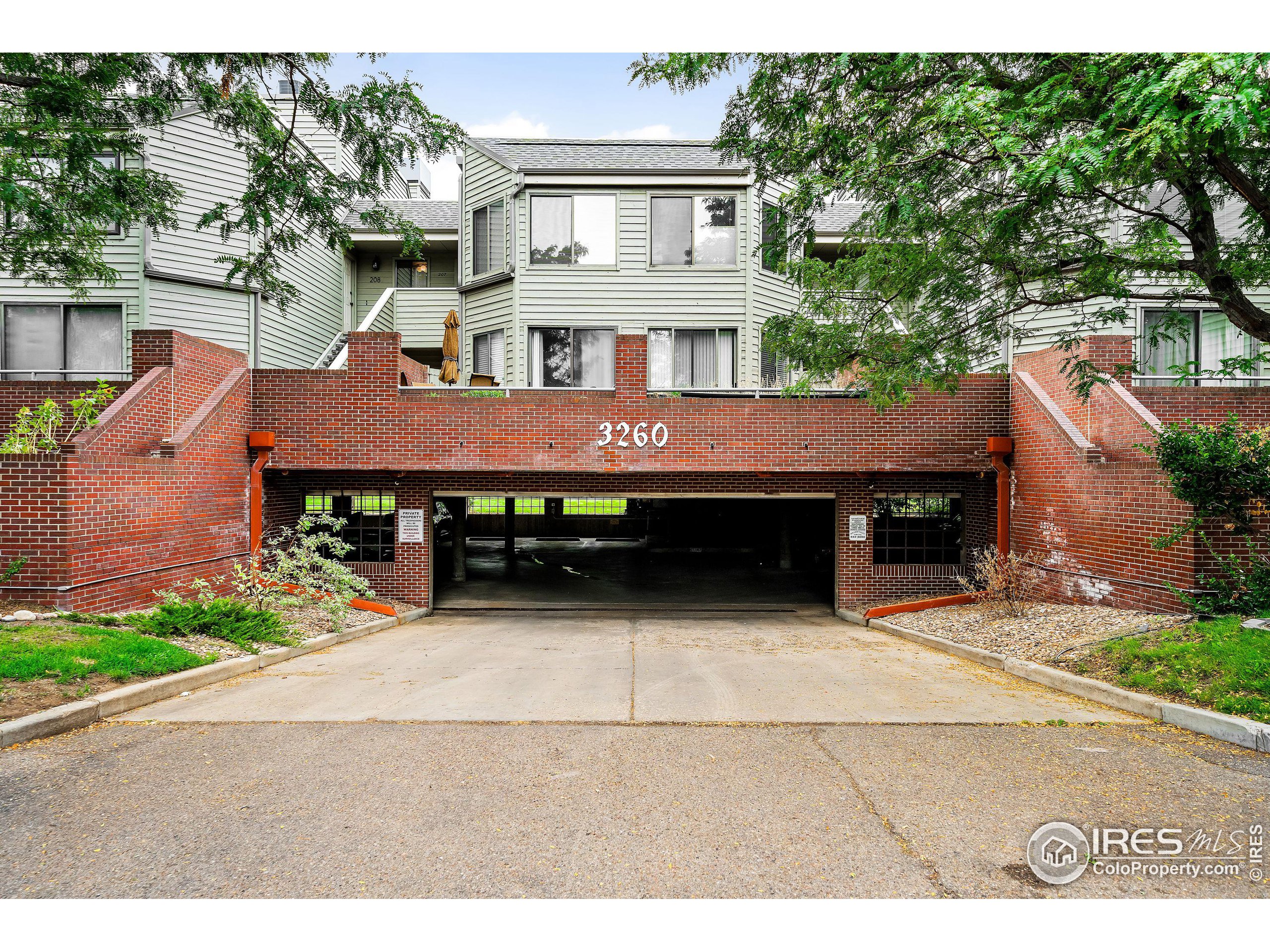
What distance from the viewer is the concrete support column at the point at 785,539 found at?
19094 mm

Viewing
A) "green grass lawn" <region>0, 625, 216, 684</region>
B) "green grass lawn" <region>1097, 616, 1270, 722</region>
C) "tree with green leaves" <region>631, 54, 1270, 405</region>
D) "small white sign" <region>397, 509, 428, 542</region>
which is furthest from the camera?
"small white sign" <region>397, 509, 428, 542</region>

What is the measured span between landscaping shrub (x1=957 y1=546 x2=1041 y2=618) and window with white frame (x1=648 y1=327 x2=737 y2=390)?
22.7ft

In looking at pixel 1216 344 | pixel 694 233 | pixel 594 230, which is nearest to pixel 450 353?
pixel 594 230

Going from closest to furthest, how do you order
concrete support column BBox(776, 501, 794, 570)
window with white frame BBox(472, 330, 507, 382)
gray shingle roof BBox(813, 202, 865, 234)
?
window with white frame BBox(472, 330, 507, 382)
gray shingle roof BBox(813, 202, 865, 234)
concrete support column BBox(776, 501, 794, 570)

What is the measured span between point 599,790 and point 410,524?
9435mm

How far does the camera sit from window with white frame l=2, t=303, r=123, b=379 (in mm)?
13891

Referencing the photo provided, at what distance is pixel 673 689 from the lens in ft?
22.4

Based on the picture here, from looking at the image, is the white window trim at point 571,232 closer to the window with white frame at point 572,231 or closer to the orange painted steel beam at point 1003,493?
the window with white frame at point 572,231

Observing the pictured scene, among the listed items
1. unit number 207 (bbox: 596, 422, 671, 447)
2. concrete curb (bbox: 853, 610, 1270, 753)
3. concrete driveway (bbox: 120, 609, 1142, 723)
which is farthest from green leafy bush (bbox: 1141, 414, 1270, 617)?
unit number 207 (bbox: 596, 422, 671, 447)

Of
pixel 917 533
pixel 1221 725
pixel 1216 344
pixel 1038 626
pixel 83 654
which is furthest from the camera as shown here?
pixel 1216 344

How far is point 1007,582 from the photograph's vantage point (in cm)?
1052

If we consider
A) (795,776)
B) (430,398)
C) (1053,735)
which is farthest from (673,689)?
(430,398)

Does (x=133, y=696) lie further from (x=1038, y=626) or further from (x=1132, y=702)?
(x=1038, y=626)

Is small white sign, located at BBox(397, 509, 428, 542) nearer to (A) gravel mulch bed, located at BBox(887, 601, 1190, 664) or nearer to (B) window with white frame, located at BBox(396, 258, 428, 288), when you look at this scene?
(A) gravel mulch bed, located at BBox(887, 601, 1190, 664)
